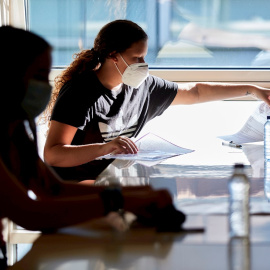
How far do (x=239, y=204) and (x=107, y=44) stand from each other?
1.41 metres

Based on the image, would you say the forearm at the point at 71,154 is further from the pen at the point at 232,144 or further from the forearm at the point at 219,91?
the forearm at the point at 219,91

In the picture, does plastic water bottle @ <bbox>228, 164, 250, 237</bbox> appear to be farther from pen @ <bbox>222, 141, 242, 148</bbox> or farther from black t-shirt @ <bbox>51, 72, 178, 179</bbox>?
pen @ <bbox>222, 141, 242, 148</bbox>

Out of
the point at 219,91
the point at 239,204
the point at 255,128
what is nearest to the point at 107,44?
the point at 219,91

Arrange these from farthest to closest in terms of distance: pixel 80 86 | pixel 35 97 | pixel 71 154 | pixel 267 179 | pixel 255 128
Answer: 1. pixel 255 128
2. pixel 80 86
3. pixel 71 154
4. pixel 267 179
5. pixel 35 97

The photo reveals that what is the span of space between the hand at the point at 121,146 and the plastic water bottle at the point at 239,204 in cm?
86

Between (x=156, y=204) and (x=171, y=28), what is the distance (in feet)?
7.73

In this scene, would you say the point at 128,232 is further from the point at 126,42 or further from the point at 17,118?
the point at 126,42

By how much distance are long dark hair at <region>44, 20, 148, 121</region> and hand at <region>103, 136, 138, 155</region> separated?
1.42ft

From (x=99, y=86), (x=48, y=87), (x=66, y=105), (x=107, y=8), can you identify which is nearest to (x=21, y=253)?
(x=48, y=87)

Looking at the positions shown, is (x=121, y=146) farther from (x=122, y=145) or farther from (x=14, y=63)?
(x=14, y=63)

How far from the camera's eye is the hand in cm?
197

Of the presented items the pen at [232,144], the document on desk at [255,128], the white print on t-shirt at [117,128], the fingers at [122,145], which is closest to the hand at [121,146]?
the fingers at [122,145]

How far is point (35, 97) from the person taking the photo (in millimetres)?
1141

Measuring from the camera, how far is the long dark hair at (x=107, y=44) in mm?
2289
